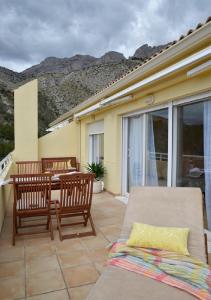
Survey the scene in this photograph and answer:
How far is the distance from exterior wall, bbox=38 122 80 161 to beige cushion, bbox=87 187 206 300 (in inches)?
293

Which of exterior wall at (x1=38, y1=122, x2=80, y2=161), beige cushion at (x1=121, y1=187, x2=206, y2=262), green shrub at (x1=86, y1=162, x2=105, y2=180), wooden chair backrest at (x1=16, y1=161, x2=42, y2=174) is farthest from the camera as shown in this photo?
exterior wall at (x1=38, y1=122, x2=80, y2=161)

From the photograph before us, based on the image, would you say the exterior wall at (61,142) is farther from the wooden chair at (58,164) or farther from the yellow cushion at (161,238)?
the yellow cushion at (161,238)

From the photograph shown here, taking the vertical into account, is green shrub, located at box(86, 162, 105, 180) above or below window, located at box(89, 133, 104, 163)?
below

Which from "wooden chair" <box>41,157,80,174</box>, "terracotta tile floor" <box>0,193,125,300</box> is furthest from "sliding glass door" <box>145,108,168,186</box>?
Answer: "wooden chair" <box>41,157,80,174</box>

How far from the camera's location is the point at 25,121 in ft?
31.9

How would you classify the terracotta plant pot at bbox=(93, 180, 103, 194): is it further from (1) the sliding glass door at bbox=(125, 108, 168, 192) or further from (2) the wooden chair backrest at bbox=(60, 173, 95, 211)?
(2) the wooden chair backrest at bbox=(60, 173, 95, 211)

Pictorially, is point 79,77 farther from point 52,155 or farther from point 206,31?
point 206,31

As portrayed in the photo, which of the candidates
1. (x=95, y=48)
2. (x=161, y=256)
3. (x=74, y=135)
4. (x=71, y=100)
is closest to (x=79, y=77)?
(x=71, y=100)

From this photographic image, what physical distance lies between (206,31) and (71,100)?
111 feet

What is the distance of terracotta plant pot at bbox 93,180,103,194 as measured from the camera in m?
7.68

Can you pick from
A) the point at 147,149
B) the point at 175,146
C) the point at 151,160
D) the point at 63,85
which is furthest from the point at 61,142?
the point at 63,85

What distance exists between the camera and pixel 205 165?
4.10m

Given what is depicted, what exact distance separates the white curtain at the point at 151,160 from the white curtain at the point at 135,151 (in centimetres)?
38

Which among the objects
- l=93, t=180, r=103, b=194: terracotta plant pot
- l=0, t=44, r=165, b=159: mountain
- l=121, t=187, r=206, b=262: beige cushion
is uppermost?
l=0, t=44, r=165, b=159: mountain
